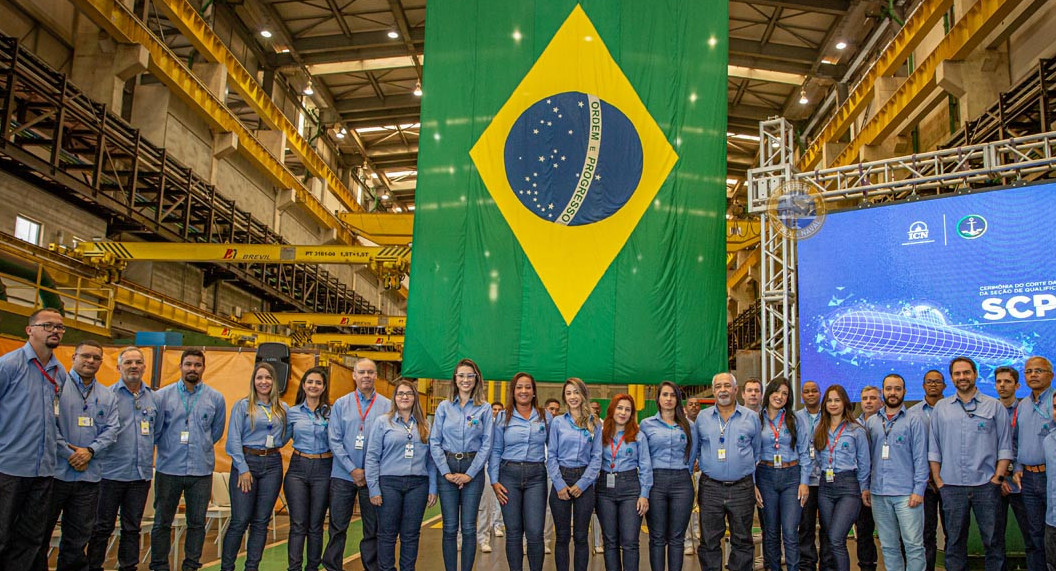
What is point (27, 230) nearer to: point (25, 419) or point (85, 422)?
point (85, 422)

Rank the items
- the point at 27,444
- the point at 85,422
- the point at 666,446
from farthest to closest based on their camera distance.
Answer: the point at 666,446, the point at 85,422, the point at 27,444

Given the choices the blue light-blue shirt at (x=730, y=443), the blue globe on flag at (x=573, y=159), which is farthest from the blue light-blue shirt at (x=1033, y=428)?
the blue globe on flag at (x=573, y=159)

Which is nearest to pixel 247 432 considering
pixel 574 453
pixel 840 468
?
pixel 574 453

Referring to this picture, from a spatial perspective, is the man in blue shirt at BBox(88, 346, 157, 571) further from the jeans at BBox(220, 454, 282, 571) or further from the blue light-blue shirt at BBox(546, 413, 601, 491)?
the blue light-blue shirt at BBox(546, 413, 601, 491)

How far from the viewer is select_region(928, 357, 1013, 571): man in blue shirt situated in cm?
529

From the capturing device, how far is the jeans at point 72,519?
4570mm

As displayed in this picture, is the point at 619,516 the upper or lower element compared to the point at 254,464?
lower

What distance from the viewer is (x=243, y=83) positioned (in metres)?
18.3

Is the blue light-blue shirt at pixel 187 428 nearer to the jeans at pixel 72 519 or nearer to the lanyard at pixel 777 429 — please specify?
the jeans at pixel 72 519

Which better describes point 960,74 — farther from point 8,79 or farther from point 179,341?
point 8,79

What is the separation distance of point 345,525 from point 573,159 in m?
4.79

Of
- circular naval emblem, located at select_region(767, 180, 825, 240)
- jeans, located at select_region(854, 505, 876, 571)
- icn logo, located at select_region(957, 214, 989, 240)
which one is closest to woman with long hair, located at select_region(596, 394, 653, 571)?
jeans, located at select_region(854, 505, 876, 571)

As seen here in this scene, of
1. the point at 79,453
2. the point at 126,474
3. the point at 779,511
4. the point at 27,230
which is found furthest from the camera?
the point at 27,230

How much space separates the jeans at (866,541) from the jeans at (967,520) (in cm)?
50
